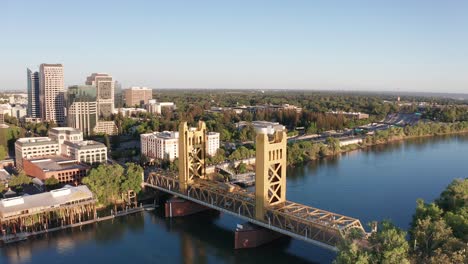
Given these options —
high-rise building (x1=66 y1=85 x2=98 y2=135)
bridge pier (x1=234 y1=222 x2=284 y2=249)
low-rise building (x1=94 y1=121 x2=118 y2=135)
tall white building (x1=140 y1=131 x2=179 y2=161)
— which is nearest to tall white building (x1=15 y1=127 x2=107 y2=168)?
tall white building (x1=140 y1=131 x2=179 y2=161)

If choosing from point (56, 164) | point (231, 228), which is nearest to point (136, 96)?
point (56, 164)

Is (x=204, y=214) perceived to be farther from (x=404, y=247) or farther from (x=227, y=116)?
(x=227, y=116)

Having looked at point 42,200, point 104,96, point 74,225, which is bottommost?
point 74,225

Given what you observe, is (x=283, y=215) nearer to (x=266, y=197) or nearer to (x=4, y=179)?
(x=266, y=197)

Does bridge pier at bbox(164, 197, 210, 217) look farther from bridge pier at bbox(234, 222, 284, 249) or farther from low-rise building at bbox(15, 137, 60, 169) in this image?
low-rise building at bbox(15, 137, 60, 169)

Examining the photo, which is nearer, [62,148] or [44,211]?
[44,211]

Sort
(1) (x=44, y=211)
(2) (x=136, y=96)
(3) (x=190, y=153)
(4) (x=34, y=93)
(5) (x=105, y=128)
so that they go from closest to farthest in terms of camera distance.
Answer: (1) (x=44, y=211), (3) (x=190, y=153), (5) (x=105, y=128), (4) (x=34, y=93), (2) (x=136, y=96)

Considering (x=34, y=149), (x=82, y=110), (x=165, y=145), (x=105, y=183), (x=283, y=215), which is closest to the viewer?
(x=283, y=215)

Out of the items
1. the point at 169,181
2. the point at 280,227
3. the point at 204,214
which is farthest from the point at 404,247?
the point at 169,181
